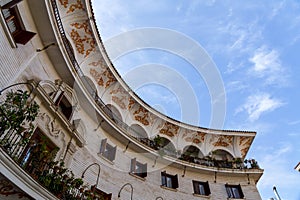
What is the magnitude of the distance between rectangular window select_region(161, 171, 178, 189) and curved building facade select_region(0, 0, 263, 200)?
68mm

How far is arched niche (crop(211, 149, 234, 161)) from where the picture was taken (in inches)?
702

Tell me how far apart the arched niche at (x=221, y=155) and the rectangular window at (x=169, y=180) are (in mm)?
4990

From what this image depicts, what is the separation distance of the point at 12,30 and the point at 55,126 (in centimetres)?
378

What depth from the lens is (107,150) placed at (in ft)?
40.2

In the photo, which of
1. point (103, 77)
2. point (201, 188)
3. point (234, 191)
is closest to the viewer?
point (201, 188)

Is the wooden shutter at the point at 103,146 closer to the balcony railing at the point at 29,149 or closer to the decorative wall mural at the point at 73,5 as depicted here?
the balcony railing at the point at 29,149


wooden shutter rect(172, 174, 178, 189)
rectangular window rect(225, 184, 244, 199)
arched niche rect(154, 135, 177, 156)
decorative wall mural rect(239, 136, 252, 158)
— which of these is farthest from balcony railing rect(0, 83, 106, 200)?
decorative wall mural rect(239, 136, 252, 158)

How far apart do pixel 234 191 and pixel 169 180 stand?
4680mm

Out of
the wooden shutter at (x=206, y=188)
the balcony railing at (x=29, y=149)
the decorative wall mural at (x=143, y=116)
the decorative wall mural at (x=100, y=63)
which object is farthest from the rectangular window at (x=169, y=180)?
the decorative wall mural at (x=100, y=63)

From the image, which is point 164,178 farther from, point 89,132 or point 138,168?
point 89,132

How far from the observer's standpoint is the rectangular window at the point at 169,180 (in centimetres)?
1352

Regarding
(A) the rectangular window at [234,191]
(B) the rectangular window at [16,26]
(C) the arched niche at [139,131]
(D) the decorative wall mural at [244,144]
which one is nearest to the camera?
(B) the rectangular window at [16,26]

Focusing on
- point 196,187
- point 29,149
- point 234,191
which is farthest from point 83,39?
point 234,191

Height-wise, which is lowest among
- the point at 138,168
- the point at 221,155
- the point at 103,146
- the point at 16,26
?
the point at 138,168
